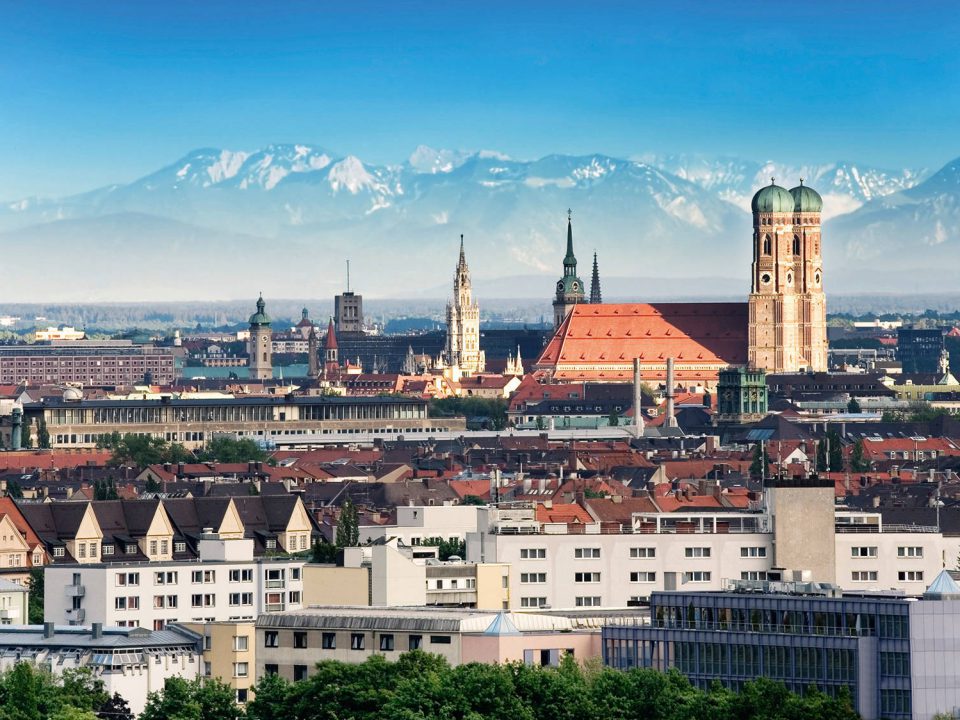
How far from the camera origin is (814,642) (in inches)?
2368

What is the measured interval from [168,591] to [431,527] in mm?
10466

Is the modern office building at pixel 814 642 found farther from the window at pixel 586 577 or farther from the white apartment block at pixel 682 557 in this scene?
the window at pixel 586 577

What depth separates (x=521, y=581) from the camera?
259 ft

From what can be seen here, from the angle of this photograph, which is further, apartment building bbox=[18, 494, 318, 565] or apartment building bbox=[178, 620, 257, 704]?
apartment building bbox=[18, 494, 318, 565]

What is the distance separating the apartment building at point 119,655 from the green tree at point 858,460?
88.3 meters

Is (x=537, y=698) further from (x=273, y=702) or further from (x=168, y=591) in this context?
(x=168, y=591)

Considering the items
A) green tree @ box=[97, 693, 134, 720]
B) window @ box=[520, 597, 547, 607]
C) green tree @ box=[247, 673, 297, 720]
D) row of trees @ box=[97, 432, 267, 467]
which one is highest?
row of trees @ box=[97, 432, 267, 467]

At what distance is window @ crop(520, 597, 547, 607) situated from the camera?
78188 mm

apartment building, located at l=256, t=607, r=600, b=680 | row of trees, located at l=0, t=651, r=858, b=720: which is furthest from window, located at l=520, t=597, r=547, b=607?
row of trees, located at l=0, t=651, r=858, b=720

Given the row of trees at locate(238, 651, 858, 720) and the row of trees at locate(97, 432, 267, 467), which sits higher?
the row of trees at locate(97, 432, 267, 467)

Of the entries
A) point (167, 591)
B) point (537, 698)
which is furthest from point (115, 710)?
point (167, 591)

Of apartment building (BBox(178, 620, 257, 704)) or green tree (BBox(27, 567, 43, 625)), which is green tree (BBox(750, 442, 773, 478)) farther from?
apartment building (BBox(178, 620, 257, 704))

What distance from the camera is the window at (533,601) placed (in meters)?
78.2

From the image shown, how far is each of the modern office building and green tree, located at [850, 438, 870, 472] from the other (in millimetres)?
94582
